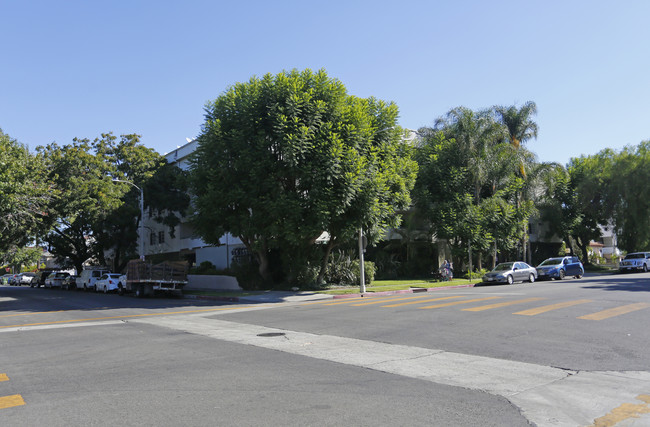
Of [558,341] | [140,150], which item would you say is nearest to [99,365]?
[558,341]

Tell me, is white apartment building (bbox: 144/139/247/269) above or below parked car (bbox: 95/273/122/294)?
above

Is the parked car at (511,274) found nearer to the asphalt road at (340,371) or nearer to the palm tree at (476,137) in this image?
the palm tree at (476,137)

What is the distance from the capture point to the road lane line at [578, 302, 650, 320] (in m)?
12.0

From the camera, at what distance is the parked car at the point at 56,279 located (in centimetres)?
4488

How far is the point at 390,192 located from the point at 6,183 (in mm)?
17819

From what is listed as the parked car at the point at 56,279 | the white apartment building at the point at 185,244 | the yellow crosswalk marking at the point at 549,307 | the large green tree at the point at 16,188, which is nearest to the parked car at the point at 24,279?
the parked car at the point at 56,279

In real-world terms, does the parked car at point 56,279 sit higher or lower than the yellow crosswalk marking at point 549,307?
higher

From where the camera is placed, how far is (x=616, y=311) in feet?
42.5

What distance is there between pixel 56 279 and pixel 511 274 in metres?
41.2

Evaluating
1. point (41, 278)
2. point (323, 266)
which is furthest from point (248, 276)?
point (41, 278)

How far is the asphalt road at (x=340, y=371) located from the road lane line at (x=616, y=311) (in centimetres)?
7

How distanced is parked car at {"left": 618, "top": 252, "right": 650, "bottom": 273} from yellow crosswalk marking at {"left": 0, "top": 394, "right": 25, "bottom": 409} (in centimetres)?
4195

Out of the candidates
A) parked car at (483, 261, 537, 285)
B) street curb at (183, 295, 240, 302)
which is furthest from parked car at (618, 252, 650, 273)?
street curb at (183, 295, 240, 302)

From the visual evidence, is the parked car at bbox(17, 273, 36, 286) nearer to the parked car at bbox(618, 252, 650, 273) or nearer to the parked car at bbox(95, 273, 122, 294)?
the parked car at bbox(95, 273, 122, 294)
